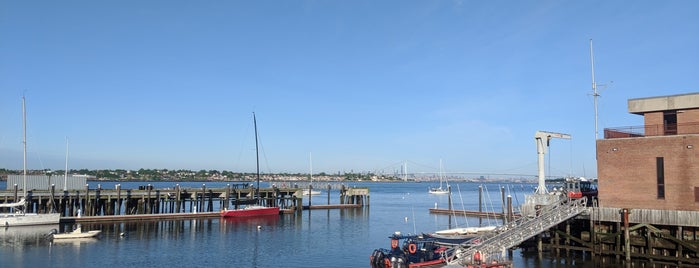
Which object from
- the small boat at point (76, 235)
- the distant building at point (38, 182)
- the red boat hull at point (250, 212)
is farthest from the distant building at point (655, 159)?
the distant building at point (38, 182)

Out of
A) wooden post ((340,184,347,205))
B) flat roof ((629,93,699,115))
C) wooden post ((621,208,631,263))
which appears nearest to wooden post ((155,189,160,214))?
wooden post ((340,184,347,205))

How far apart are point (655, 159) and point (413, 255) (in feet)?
58.4

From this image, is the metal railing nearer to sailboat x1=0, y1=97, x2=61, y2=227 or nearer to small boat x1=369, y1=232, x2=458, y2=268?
small boat x1=369, y1=232, x2=458, y2=268

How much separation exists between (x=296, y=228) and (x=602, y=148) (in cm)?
3805

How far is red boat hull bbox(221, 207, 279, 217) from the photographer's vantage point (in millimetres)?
77625

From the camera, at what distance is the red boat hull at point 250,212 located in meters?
77.6

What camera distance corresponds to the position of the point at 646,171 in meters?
38.7

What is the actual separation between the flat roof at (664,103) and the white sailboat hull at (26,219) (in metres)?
60.9

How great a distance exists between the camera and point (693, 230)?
119ft

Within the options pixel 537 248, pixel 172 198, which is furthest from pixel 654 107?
pixel 172 198

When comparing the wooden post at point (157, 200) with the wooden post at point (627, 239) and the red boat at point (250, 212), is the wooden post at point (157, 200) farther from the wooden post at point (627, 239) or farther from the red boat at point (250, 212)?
the wooden post at point (627, 239)


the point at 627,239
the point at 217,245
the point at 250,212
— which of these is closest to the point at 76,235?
the point at 217,245

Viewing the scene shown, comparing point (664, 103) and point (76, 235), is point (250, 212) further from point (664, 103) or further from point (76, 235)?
point (664, 103)

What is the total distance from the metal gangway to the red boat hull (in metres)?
43.6
